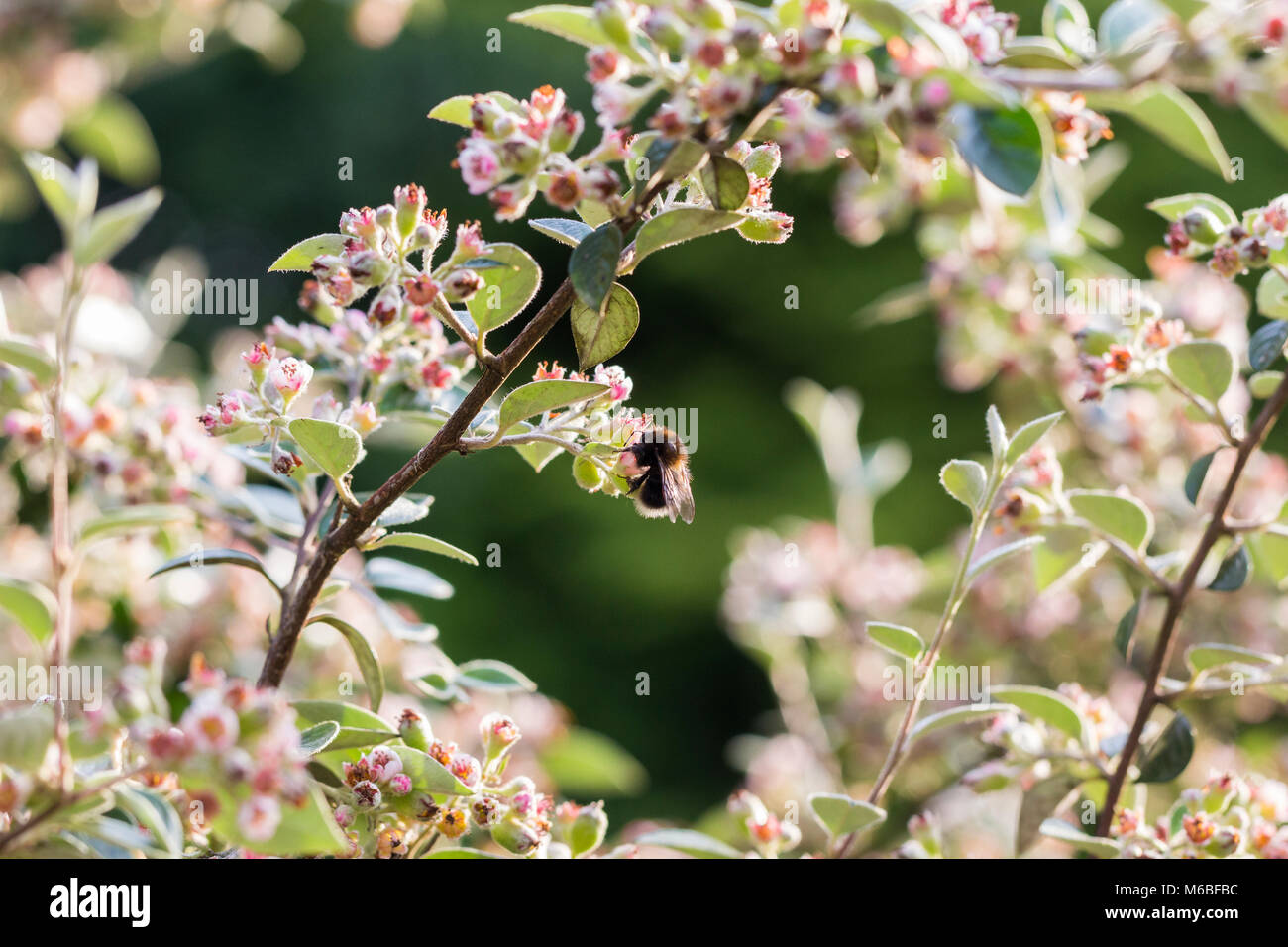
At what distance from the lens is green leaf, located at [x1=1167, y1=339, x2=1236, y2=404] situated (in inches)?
30.2

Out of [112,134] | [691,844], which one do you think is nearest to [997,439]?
[691,844]

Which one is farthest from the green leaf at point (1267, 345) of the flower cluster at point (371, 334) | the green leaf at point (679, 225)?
the flower cluster at point (371, 334)

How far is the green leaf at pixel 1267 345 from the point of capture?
76cm

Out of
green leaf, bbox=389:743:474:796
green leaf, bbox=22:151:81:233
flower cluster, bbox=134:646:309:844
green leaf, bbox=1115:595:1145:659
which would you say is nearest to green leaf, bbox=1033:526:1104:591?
green leaf, bbox=1115:595:1145:659

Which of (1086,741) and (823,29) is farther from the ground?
(823,29)

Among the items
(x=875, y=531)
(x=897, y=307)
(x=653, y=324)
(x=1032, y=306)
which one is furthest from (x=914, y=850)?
(x=653, y=324)

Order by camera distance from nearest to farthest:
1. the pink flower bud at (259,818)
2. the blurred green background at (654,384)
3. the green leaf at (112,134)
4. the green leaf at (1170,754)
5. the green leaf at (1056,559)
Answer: the pink flower bud at (259,818)
the green leaf at (1170,754)
the green leaf at (1056,559)
the green leaf at (112,134)
the blurred green background at (654,384)

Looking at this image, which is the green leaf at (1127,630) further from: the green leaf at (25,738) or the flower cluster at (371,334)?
the green leaf at (25,738)

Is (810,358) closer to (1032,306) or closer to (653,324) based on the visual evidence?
(653,324)

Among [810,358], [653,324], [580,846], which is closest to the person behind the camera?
[580,846]

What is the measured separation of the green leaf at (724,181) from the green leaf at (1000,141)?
108mm
